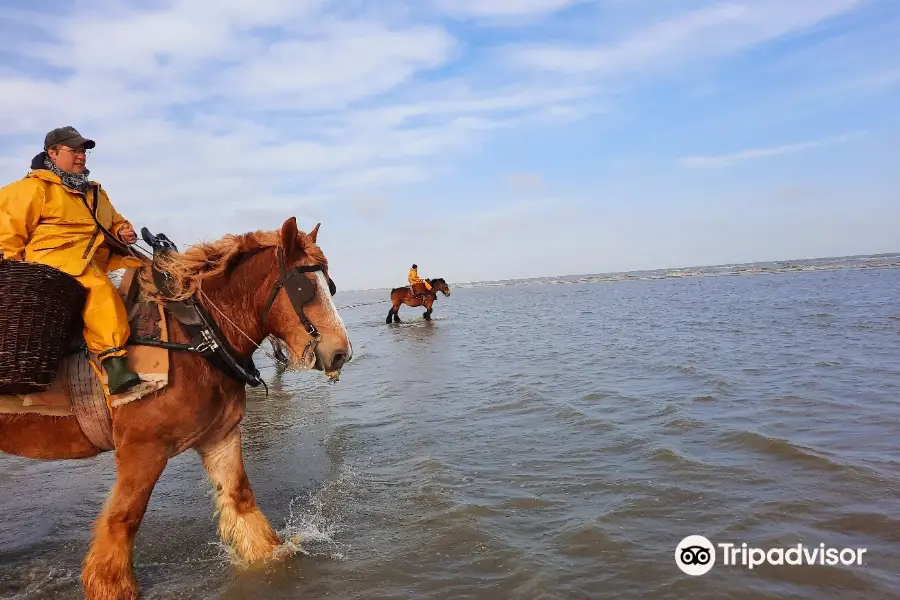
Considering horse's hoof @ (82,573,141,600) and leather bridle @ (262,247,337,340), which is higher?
leather bridle @ (262,247,337,340)

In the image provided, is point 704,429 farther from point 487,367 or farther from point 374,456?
point 487,367

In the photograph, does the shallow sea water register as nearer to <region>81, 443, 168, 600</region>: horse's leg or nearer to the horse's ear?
<region>81, 443, 168, 600</region>: horse's leg

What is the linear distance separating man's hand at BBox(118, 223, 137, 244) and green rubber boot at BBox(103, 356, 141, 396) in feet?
3.16

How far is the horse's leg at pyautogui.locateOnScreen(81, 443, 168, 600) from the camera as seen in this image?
3.16 m

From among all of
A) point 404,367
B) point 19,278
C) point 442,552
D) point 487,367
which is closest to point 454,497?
point 442,552

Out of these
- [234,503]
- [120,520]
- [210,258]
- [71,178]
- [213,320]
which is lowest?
[234,503]

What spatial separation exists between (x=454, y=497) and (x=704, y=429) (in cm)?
324

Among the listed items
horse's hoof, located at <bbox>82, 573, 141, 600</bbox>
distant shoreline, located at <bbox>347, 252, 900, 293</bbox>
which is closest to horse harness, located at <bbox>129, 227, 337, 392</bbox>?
horse's hoof, located at <bbox>82, 573, 141, 600</bbox>

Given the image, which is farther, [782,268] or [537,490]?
[782,268]

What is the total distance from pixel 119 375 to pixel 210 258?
932mm

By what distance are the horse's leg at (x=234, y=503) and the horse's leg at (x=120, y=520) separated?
492 millimetres

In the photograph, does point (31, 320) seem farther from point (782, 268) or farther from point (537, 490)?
point (782, 268)

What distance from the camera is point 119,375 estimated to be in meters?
3.01

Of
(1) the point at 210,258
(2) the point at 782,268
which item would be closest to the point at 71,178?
(1) the point at 210,258
